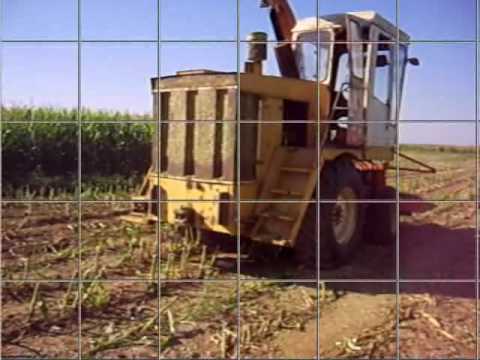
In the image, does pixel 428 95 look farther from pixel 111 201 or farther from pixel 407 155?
pixel 111 201

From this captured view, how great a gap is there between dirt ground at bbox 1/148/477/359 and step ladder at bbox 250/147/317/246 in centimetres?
15

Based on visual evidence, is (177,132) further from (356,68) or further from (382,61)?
(382,61)

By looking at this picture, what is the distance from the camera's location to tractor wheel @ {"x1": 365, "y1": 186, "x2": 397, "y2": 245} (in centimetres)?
273

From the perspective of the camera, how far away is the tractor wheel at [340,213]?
2.82m

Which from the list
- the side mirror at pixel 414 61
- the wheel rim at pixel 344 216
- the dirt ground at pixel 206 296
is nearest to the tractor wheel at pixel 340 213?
the wheel rim at pixel 344 216

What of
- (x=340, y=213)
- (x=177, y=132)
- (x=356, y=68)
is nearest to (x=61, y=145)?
(x=177, y=132)

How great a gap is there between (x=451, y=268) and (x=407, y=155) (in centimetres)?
58

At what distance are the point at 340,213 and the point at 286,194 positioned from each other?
26 cm

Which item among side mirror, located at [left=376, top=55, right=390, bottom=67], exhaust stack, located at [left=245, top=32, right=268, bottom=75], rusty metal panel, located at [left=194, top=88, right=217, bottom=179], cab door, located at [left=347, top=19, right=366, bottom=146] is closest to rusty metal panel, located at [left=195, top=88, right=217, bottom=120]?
rusty metal panel, located at [left=194, top=88, right=217, bottom=179]

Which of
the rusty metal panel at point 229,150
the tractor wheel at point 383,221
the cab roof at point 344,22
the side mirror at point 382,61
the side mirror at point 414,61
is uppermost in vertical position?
the cab roof at point 344,22

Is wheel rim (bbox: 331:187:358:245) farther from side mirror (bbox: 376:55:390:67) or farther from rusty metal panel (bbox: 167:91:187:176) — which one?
rusty metal panel (bbox: 167:91:187:176)

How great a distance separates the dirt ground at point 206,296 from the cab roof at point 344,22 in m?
0.62

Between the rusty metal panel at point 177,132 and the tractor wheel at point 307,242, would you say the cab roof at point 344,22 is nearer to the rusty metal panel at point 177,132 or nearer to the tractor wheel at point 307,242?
the rusty metal panel at point 177,132

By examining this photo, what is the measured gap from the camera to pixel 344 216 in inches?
113
